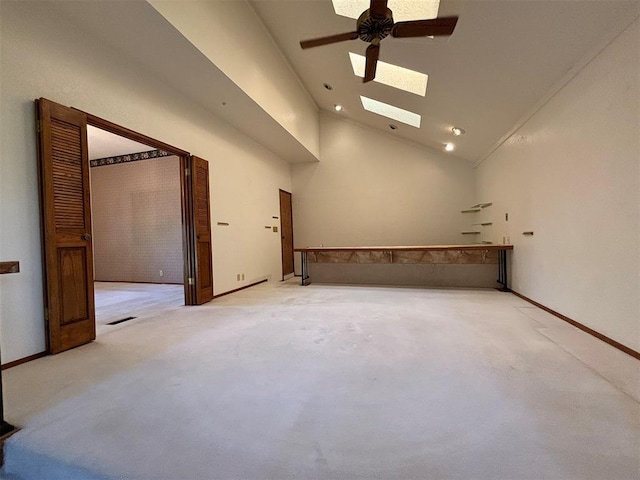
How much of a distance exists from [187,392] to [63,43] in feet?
10.4

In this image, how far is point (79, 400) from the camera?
1643 millimetres

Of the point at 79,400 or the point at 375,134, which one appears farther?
the point at 375,134

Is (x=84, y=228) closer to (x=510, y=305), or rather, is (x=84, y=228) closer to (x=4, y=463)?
(x=4, y=463)

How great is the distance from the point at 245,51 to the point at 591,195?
14.0 feet

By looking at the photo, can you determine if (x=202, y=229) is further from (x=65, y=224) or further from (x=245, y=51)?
(x=245, y=51)

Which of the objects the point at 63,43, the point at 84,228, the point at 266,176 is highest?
the point at 63,43

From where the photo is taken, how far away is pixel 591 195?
2.44m

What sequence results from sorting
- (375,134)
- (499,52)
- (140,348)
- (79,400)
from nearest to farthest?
(79,400) < (140,348) < (499,52) < (375,134)

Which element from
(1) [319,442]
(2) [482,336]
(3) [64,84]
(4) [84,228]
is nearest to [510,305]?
(2) [482,336]

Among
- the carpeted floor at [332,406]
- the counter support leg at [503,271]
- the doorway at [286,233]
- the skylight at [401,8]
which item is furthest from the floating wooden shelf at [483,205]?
the doorway at [286,233]

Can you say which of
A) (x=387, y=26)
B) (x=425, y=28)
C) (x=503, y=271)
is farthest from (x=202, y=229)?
(x=503, y=271)

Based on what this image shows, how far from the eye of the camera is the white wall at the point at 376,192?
21.7 feet

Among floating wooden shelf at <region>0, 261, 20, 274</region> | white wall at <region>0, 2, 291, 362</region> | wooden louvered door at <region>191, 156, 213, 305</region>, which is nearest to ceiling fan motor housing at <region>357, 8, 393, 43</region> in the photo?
white wall at <region>0, 2, 291, 362</region>

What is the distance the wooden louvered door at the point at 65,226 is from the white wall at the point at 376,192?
5211mm
